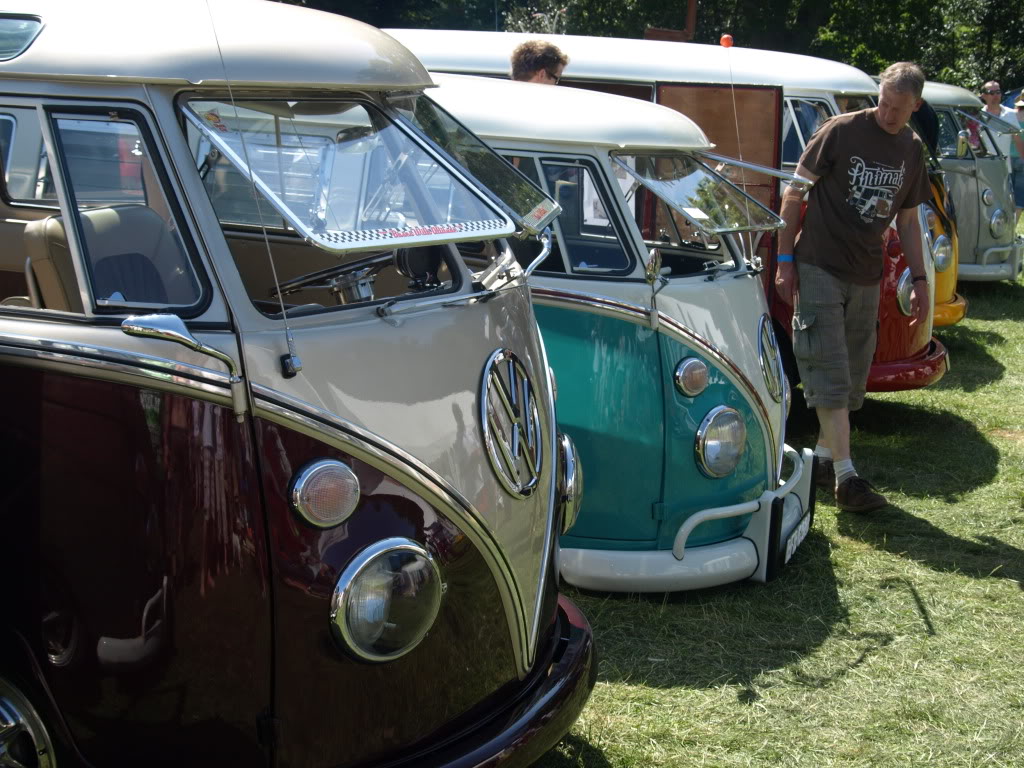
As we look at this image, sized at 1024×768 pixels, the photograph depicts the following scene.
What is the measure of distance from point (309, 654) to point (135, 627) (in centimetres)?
37

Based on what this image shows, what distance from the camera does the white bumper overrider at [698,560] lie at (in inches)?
175

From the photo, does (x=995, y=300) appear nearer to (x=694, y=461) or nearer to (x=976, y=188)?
(x=976, y=188)

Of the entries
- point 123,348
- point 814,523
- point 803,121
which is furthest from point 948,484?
point 123,348

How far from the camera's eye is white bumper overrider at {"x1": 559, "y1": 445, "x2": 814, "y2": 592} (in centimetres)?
445

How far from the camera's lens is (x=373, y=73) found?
2.83m

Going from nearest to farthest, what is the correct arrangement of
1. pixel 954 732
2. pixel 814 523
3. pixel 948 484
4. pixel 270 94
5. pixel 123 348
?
1. pixel 123 348
2. pixel 270 94
3. pixel 954 732
4. pixel 814 523
5. pixel 948 484

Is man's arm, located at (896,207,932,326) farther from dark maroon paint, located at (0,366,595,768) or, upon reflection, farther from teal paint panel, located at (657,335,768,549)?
dark maroon paint, located at (0,366,595,768)

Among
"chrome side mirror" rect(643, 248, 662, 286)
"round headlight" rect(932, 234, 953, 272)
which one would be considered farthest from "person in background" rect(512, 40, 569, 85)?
"round headlight" rect(932, 234, 953, 272)

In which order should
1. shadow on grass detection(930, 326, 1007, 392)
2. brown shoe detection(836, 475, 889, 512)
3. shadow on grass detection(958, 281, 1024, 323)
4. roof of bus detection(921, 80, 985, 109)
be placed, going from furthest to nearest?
1. roof of bus detection(921, 80, 985, 109)
2. shadow on grass detection(958, 281, 1024, 323)
3. shadow on grass detection(930, 326, 1007, 392)
4. brown shoe detection(836, 475, 889, 512)

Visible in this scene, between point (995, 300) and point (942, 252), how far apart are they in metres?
3.46

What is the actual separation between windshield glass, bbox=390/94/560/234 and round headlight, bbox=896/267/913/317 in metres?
3.83

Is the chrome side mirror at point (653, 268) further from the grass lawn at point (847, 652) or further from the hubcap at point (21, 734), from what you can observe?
the hubcap at point (21, 734)

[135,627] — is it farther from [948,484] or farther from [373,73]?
[948,484]

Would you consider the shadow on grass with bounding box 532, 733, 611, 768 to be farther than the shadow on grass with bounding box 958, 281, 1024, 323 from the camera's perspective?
No
